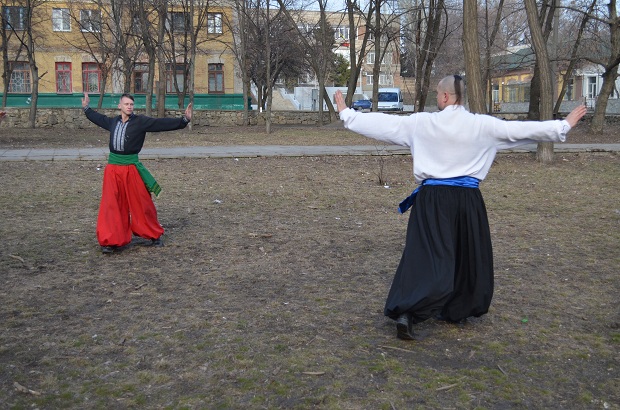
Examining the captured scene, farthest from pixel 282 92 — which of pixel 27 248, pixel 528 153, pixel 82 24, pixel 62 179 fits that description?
pixel 27 248

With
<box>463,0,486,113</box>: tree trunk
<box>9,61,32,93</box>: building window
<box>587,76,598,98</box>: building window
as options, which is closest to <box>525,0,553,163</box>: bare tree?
<box>463,0,486,113</box>: tree trunk

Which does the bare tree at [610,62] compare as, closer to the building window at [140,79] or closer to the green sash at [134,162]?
the green sash at [134,162]

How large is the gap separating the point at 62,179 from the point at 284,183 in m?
4.18

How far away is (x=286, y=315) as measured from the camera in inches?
223

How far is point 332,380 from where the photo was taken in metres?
4.36

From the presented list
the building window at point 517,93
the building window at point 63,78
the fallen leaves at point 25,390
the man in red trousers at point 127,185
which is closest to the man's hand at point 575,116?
the fallen leaves at point 25,390

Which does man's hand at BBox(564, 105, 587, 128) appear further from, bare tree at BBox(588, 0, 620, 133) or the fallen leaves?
bare tree at BBox(588, 0, 620, 133)

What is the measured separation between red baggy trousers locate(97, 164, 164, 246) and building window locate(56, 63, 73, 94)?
141 ft

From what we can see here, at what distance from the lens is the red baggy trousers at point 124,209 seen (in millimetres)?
7723

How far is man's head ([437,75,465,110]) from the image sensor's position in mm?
4992

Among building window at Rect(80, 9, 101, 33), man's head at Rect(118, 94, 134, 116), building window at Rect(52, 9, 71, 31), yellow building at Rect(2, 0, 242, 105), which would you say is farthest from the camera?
building window at Rect(52, 9, 71, 31)

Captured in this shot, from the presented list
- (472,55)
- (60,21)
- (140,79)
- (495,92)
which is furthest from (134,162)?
(495,92)

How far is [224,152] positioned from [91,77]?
33322mm

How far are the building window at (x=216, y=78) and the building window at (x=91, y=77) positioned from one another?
23.9 ft
